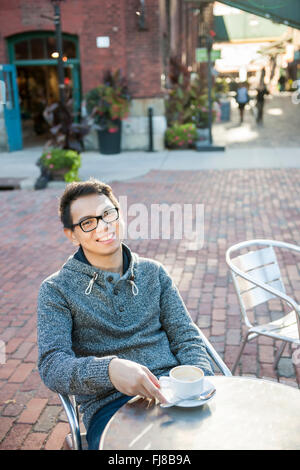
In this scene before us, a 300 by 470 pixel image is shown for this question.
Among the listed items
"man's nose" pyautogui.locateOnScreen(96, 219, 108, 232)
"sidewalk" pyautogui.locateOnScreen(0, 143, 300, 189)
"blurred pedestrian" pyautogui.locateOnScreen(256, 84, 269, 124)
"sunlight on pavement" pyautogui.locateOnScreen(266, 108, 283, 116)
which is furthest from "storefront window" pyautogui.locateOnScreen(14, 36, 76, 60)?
"man's nose" pyautogui.locateOnScreen(96, 219, 108, 232)

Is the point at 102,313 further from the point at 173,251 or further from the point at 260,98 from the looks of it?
the point at 260,98

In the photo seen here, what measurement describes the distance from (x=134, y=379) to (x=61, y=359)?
37cm

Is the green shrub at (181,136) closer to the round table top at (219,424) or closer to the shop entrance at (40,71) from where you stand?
the shop entrance at (40,71)

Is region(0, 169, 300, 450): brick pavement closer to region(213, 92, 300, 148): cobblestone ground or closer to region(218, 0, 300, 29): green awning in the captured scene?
region(218, 0, 300, 29): green awning

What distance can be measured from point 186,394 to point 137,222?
6.13m

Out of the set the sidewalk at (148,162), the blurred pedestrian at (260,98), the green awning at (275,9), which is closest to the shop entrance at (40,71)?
the sidewalk at (148,162)

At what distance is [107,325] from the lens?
2.18 meters

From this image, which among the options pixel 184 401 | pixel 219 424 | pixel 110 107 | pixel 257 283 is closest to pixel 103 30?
pixel 110 107

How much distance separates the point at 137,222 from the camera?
7.79m

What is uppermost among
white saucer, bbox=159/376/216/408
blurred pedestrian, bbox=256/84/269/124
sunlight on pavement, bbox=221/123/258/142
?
blurred pedestrian, bbox=256/84/269/124

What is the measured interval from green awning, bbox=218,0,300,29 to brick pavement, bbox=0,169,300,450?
7.88ft

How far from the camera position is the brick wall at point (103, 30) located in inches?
550

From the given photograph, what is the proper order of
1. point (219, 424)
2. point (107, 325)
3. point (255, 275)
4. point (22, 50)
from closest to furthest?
point (219, 424), point (107, 325), point (255, 275), point (22, 50)

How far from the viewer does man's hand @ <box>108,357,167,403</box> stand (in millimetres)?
1757
